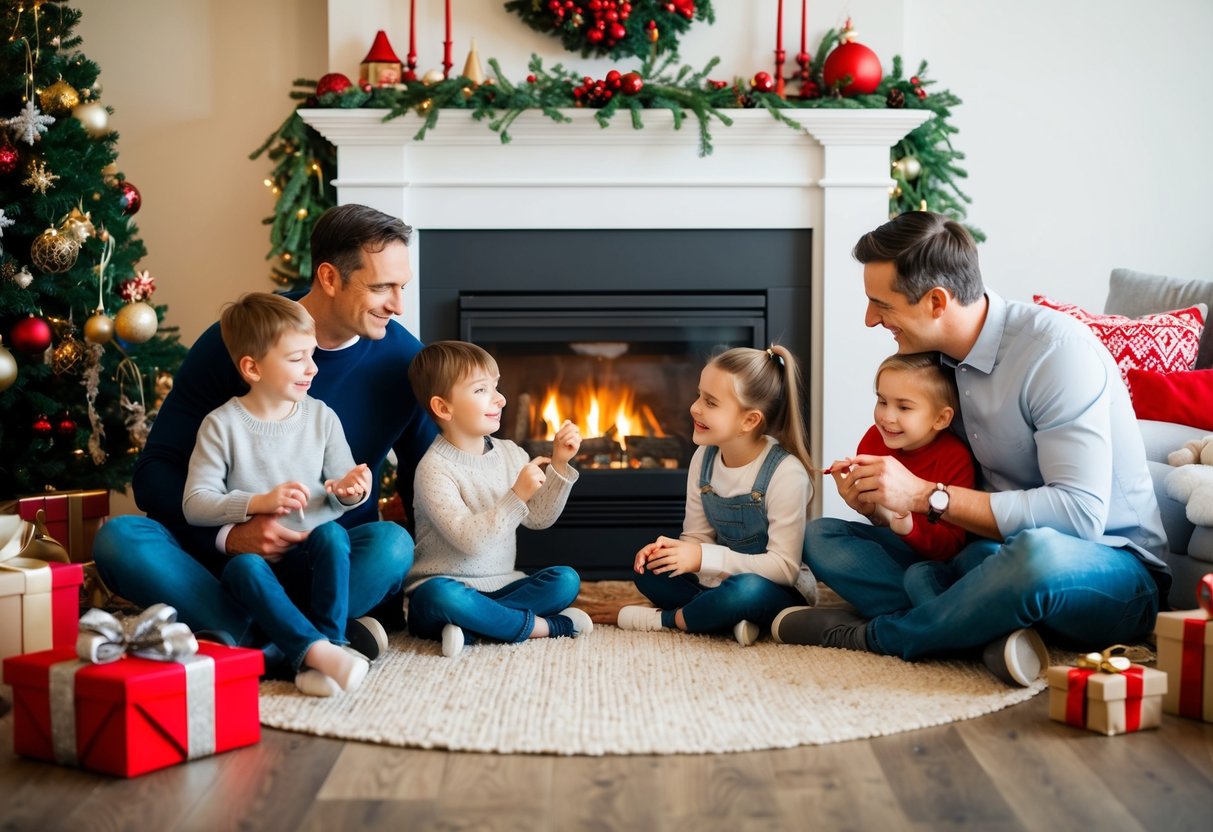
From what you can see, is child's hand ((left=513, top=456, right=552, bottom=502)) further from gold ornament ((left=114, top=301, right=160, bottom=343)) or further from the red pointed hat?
the red pointed hat

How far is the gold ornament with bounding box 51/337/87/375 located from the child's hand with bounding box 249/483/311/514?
1199 mm

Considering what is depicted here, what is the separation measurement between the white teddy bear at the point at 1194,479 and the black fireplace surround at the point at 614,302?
1.11 meters

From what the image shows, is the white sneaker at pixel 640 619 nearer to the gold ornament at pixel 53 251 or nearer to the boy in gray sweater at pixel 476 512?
the boy in gray sweater at pixel 476 512

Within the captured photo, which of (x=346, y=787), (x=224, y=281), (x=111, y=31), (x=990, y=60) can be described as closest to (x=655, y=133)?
(x=990, y=60)

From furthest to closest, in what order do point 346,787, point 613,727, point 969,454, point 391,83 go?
point 391,83
point 969,454
point 613,727
point 346,787

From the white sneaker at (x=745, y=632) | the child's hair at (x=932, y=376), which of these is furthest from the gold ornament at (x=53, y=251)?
the child's hair at (x=932, y=376)

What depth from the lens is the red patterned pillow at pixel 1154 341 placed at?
2.80m

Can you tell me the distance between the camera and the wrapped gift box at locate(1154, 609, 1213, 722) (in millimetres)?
1859

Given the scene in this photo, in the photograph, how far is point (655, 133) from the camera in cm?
326

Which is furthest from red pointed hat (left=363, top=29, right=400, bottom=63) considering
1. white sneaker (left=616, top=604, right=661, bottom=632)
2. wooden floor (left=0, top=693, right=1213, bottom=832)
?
wooden floor (left=0, top=693, right=1213, bottom=832)

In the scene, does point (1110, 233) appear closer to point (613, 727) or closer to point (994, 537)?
point (994, 537)

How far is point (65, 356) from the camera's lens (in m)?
3.01

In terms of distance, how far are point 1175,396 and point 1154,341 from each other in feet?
0.56

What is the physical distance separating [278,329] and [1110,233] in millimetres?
2598
